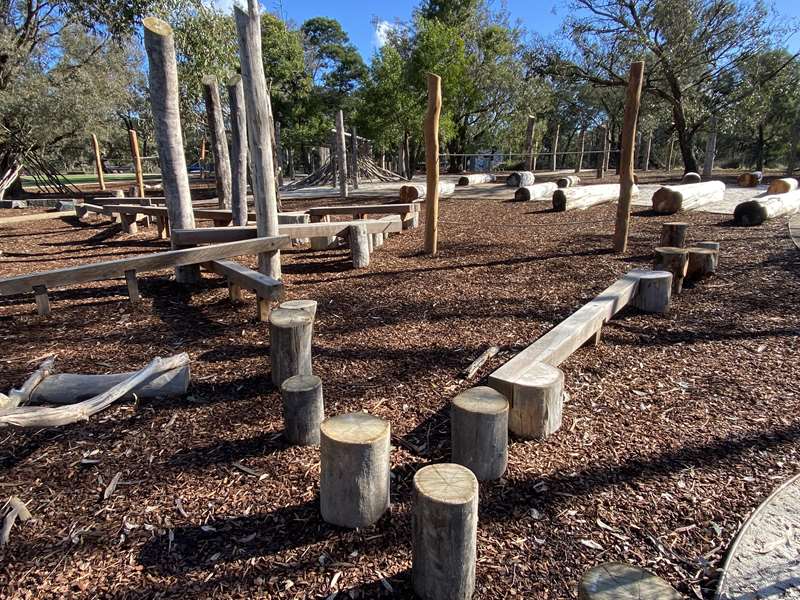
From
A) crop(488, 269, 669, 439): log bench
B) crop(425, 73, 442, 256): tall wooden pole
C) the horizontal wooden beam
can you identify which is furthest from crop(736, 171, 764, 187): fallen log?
crop(488, 269, 669, 439): log bench

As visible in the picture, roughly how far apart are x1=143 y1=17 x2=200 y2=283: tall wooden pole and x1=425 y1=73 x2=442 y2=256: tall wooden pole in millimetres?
3060

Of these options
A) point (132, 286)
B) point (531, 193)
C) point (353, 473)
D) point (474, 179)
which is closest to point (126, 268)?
point (132, 286)

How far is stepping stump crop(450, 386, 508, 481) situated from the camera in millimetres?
2328

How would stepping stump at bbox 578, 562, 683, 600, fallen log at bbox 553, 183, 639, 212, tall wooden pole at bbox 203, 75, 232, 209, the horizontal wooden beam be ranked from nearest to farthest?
stepping stump at bbox 578, 562, 683, 600 < the horizontal wooden beam < tall wooden pole at bbox 203, 75, 232, 209 < fallen log at bbox 553, 183, 639, 212

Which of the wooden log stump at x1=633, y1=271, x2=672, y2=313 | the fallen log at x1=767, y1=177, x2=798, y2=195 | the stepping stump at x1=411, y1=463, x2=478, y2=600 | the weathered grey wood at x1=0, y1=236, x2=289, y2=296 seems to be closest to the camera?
the stepping stump at x1=411, y1=463, x2=478, y2=600

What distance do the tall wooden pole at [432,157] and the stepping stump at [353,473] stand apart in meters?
4.90

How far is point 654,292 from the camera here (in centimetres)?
462

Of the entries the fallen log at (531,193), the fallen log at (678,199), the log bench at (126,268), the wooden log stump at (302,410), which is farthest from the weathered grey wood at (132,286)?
the fallen log at (531,193)

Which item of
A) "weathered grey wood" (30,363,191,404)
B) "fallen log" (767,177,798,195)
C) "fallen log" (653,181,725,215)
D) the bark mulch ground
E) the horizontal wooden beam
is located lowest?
the bark mulch ground

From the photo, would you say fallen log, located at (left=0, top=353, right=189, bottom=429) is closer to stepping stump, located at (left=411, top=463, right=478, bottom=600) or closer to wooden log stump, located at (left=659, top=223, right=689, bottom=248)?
stepping stump, located at (left=411, top=463, right=478, bottom=600)

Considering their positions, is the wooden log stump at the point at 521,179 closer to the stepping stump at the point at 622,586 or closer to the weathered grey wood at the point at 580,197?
the weathered grey wood at the point at 580,197

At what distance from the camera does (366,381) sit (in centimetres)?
342

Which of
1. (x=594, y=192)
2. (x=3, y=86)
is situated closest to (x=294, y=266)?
(x=594, y=192)

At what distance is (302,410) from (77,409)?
3.96ft
